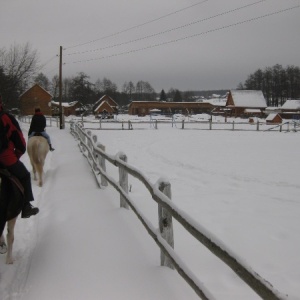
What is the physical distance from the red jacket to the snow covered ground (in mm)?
1274

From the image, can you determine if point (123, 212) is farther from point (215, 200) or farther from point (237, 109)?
point (237, 109)

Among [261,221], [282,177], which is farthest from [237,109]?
[261,221]

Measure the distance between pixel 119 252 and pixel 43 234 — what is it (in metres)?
1.55

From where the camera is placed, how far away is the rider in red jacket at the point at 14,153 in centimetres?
431

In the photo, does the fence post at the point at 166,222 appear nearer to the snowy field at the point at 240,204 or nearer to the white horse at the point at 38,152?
the snowy field at the point at 240,204

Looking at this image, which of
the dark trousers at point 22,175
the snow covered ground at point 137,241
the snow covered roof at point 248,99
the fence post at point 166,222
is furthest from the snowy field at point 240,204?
the snow covered roof at point 248,99

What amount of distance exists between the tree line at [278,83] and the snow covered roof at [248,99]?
41.0 meters

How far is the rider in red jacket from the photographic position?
4312mm

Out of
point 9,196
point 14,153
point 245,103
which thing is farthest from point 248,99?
point 9,196

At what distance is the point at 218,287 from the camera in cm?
401

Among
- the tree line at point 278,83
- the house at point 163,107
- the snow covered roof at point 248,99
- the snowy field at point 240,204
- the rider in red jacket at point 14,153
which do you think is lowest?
the snowy field at point 240,204

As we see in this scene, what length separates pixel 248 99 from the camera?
83.4 meters

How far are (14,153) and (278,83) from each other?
126854mm

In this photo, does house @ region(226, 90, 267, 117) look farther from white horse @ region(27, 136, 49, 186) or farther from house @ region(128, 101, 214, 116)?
white horse @ region(27, 136, 49, 186)
